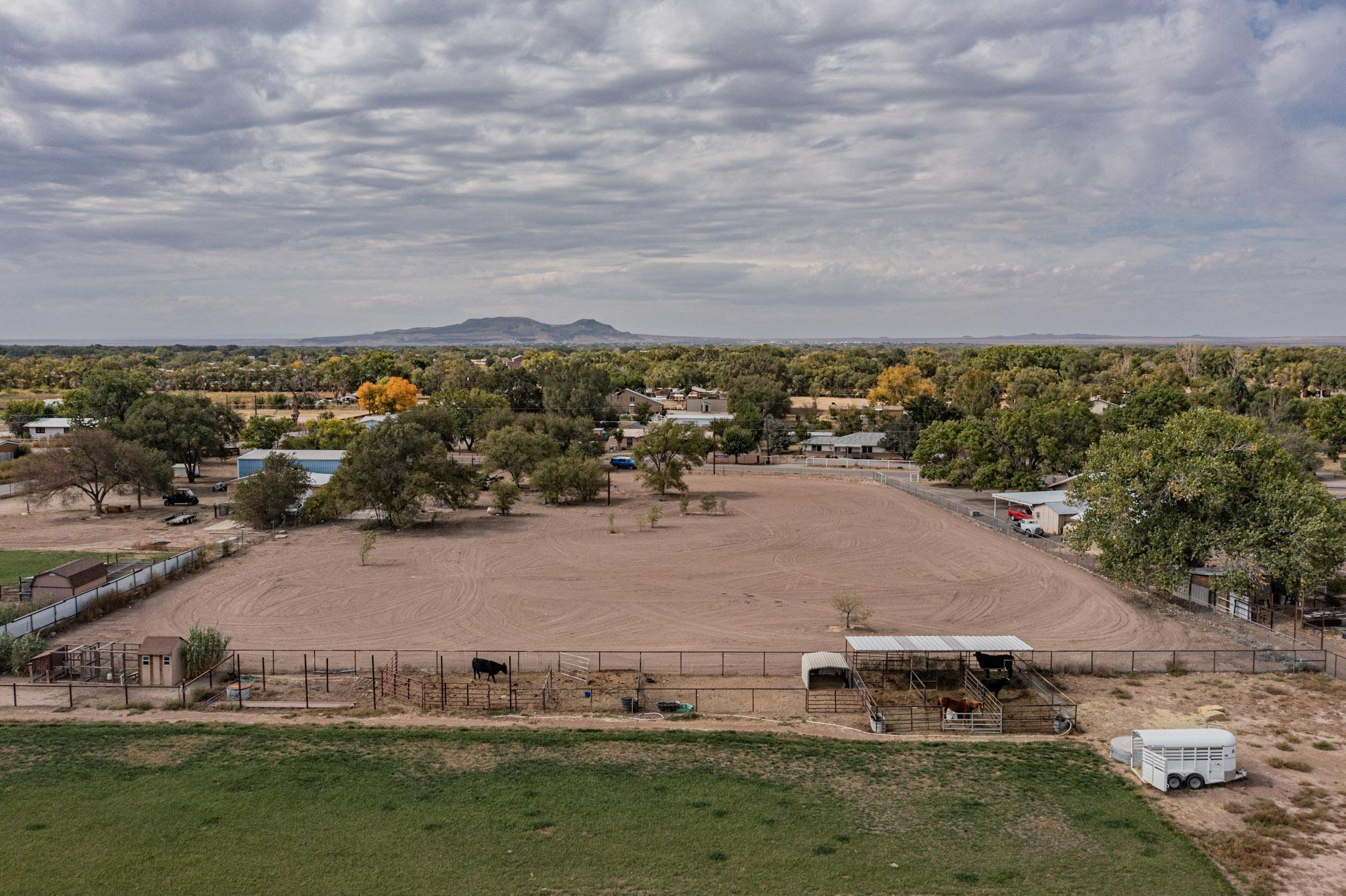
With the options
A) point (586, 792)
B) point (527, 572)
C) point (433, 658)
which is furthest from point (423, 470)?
point (586, 792)

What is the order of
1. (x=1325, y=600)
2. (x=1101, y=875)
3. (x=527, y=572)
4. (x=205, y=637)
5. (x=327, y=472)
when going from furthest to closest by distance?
(x=327, y=472) → (x=527, y=572) → (x=1325, y=600) → (x=205, y=637) → (x=1101, y=875)

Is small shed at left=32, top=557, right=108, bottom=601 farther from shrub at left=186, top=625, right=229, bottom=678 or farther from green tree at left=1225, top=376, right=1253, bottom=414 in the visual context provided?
green tree at left=1225, top=376, right=1253, bottom=414

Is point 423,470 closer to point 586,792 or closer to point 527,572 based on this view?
point 527,572

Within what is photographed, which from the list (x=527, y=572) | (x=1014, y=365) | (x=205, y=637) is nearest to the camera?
(x=205, y=637)

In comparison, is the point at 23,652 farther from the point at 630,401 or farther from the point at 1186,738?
the point at 630,401

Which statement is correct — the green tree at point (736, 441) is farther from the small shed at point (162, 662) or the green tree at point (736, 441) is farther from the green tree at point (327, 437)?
the small shed at point (162, 662)

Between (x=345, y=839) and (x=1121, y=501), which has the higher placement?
(x=1121, y=501)

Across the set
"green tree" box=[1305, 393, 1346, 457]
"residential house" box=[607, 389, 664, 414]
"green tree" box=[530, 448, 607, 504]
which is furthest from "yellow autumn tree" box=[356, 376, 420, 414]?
"green tree" box=[1305, 393, 1346, 457]

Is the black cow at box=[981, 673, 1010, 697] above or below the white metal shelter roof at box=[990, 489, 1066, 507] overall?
below

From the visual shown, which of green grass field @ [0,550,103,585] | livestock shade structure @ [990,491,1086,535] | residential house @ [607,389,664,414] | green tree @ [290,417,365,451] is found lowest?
green grass field @ [0,550,103,585]
